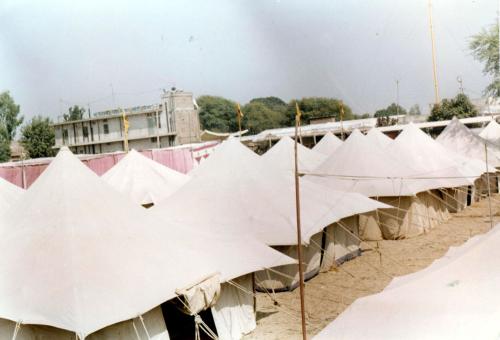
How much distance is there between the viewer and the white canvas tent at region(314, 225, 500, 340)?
17.2 feet

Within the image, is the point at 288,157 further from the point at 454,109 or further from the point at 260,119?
the point at 260,119

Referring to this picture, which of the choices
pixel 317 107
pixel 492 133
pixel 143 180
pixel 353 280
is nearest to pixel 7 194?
pixel 143 180

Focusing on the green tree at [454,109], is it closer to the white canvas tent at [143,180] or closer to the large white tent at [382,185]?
the large white tent at [382,185]

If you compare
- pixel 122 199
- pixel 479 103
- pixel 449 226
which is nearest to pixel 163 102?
pixel 479 103

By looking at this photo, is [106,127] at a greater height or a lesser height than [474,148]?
greater

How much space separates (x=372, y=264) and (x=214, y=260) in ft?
18.2

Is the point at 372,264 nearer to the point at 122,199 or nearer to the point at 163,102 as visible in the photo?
the point at 122,199

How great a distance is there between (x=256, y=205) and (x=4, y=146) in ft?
90.3

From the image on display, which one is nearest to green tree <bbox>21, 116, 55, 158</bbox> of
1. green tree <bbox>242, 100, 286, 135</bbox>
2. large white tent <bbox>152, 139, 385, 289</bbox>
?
green tree <bbox>242, 100, 286, 135</bbox>

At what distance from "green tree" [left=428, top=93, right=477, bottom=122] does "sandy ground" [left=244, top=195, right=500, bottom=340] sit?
76.7 feet

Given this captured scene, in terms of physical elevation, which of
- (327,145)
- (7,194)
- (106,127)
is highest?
(106,127)

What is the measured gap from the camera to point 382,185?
611 inches

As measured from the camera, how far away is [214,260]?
8.25 metres

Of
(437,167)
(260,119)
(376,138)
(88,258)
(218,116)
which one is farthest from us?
(218,116)
